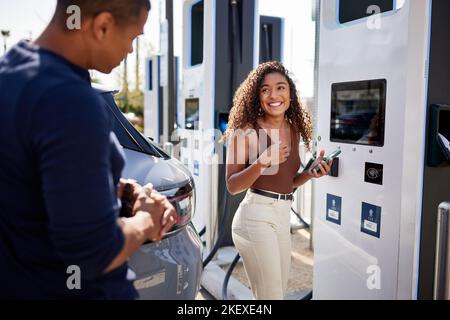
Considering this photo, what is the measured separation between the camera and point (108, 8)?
121 cm

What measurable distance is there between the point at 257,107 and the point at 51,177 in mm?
Answer: 1663

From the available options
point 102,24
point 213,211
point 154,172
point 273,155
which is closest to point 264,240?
point 273,155

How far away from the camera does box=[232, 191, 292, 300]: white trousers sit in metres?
2.36

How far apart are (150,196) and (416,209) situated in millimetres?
1540

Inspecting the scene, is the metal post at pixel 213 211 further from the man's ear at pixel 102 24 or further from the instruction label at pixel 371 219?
the man's ear at pixel 102 24

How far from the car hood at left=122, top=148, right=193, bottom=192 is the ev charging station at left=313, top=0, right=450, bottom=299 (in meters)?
1.06

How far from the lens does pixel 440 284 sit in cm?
192

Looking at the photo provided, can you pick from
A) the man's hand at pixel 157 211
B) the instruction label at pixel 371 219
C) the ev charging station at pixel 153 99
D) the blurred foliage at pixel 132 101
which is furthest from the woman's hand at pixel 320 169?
the blurred foliage at pixel 132 101

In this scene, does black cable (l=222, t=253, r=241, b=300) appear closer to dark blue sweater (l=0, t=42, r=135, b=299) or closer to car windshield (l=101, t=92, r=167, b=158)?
car windshield (l=101, t=92, r=167, b=158)

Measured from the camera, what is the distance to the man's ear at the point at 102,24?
47.5 inches

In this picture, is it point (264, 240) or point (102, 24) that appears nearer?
point (102, 24)

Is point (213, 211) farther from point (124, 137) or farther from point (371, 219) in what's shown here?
point (124, 137)

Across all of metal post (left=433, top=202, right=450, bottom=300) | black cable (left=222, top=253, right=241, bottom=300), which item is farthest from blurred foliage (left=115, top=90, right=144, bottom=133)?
metal post (left=433, top=202, right=450, bottom=300)

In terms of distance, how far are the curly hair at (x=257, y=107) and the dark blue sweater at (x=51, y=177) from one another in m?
1.39
